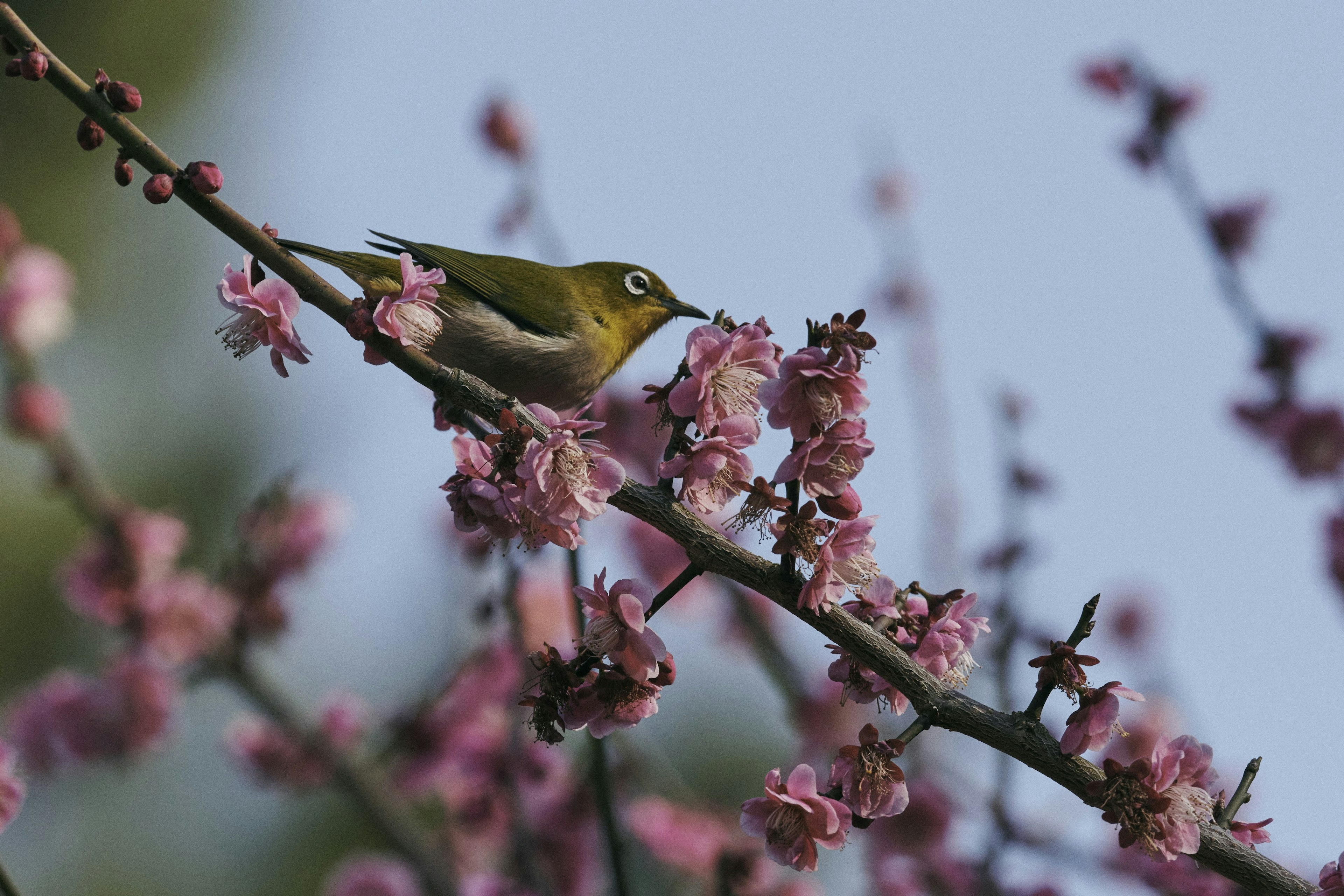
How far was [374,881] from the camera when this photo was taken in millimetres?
5090

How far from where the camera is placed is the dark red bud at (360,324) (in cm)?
207

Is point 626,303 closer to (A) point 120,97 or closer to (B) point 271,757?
(A) point 120,97

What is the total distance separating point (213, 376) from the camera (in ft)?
76.0

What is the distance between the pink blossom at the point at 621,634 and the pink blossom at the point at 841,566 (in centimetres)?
30

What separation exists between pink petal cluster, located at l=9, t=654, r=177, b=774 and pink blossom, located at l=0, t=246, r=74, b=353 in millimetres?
1772

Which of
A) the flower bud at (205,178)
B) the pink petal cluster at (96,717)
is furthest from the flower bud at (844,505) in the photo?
the pink petal cluster at (96,717)

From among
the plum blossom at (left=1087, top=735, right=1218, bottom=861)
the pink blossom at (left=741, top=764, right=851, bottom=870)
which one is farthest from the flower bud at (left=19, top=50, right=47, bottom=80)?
the plum blossom at (left=1087, top=735, right=1218, bottom=861)

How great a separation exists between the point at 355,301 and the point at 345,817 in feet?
60.5

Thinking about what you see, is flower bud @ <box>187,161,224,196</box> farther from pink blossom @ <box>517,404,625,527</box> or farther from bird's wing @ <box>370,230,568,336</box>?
bird's wing @ <box>370,230,568,336</box>

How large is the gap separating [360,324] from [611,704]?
2.95 feet

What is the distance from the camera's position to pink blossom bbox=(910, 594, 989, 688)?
2.02 meters

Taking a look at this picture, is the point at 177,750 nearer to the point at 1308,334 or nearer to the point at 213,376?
the point at 213,376

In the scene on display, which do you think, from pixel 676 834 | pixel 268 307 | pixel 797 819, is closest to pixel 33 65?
pixel 268 307

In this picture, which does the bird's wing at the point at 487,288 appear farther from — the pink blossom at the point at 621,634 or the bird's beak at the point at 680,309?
the pink blossom at the point at 621,634
